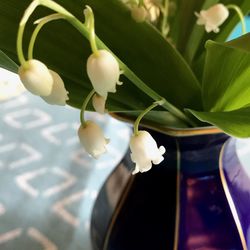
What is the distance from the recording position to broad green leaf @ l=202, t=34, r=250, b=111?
36 centimetres

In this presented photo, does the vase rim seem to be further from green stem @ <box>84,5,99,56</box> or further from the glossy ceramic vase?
green stem @ <box>84,5,99,56</box>

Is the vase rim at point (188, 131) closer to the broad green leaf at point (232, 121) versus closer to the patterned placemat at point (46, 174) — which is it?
the broad green leaf at point (232, 121)

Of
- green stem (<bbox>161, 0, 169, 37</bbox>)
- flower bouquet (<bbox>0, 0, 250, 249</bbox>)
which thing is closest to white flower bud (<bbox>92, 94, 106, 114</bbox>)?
flower bouquet (<bbox>0, 0, 250, 249</bbox>)

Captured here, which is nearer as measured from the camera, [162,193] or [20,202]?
[162,193]

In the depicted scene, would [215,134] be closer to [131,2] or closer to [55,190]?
[131,2]

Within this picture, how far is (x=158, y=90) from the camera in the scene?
0.42 meters

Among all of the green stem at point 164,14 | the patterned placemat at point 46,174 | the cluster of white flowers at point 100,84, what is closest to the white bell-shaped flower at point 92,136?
the cluster of white flowers at point 100,84

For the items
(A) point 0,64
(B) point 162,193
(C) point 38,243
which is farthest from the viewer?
(C) point 38,243

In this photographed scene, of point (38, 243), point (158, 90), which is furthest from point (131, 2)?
point (38, 243)

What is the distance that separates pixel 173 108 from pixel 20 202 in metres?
0.30

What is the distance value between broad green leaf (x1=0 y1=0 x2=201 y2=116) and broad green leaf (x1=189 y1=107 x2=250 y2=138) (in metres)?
0.04

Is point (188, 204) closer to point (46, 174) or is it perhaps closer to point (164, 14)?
point (164, 14)

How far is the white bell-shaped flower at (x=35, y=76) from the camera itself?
276 millimetres

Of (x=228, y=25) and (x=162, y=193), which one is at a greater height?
(x=228, y=25)
